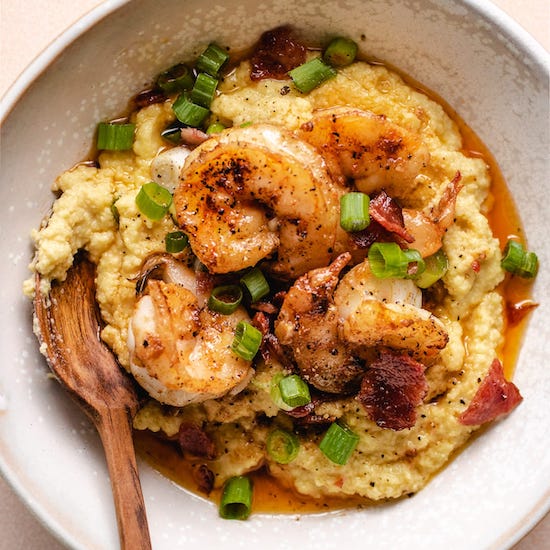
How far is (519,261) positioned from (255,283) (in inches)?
51.0

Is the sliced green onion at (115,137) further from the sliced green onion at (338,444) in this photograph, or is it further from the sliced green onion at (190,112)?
the sliced green onion at (338,444)

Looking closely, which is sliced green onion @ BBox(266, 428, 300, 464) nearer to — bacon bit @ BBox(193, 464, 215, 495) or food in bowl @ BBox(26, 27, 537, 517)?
food in bowl @ BBox(26, 27, 537, 517)

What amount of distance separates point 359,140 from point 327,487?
163 cm

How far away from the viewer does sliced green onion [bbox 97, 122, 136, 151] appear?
3854 millimetres

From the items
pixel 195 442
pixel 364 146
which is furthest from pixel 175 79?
pixel 195 442

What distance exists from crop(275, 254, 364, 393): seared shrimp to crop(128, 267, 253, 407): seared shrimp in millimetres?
233

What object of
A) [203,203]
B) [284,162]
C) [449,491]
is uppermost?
[284,162]

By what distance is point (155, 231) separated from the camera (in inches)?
146

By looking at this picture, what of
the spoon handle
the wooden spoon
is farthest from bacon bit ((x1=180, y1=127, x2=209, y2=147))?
the spoon handle

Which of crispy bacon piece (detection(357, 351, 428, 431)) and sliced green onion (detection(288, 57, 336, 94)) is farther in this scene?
sliced green onion (detection(288, 57, 336, 94))

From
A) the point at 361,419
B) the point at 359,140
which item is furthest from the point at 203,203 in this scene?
the point at 361,419

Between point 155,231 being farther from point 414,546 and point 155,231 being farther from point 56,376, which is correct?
point 414,546

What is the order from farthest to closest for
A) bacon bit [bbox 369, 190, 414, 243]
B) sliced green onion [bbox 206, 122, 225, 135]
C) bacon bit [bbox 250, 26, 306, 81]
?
bacon bit [bbox 250, 26, 306, 81] → sliced green onion [bbox 206, 122, 225, 135] → bacon bit [bbox 369, 190, 414, 243]

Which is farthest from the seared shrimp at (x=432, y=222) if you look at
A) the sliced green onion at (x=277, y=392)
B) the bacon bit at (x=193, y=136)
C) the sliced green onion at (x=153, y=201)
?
the sliced green onion at (x=153, y=201)
